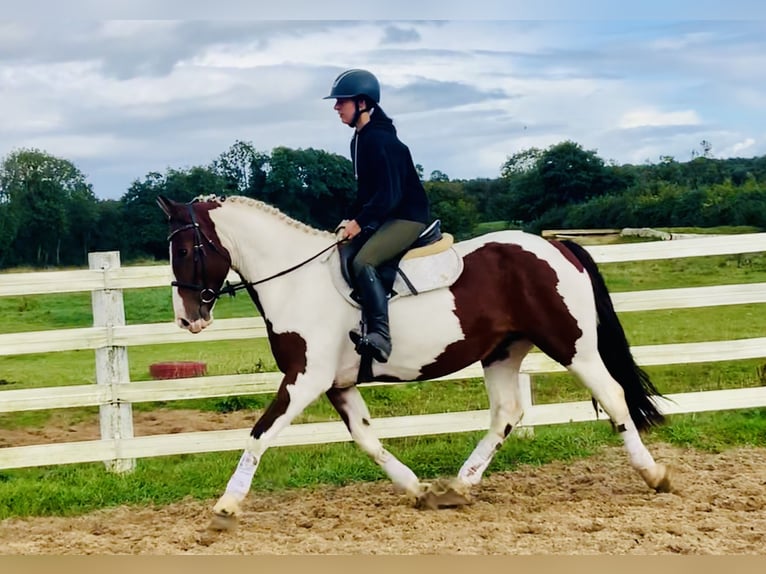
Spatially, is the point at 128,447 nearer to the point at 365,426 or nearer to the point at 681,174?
the point at 365,426

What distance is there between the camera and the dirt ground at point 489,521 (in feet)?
13.4

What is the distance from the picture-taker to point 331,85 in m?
4.73

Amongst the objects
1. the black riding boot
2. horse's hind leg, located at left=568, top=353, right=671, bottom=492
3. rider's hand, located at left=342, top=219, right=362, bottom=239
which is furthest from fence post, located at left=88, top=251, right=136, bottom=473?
horse's hind leg, located at left=568, top=353, right=671, bottom=492

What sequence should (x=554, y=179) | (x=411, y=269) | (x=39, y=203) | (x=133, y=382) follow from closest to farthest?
(x=411, y=269), (x=39, y=203), (x=554, y=179), (x=133, y=382)

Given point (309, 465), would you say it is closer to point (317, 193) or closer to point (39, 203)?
point (317, 193)

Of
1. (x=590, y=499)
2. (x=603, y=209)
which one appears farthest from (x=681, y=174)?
(x=590, y=499)

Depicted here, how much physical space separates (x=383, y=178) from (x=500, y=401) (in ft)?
4.67

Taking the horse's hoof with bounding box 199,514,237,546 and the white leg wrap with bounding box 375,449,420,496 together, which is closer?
the horse's hoof with bounding box 199,514,237,546

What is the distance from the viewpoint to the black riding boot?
14.1 ft

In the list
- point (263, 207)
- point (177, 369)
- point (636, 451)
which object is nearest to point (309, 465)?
point (177, 369)

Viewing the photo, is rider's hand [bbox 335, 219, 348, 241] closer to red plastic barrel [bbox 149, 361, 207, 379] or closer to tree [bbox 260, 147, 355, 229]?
tree [bbox 260, 147, 355, 229]

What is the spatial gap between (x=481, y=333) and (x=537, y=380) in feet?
4.98

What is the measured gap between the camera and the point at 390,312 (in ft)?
14.6

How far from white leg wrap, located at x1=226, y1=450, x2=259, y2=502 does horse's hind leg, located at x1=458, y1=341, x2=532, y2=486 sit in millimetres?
1183
